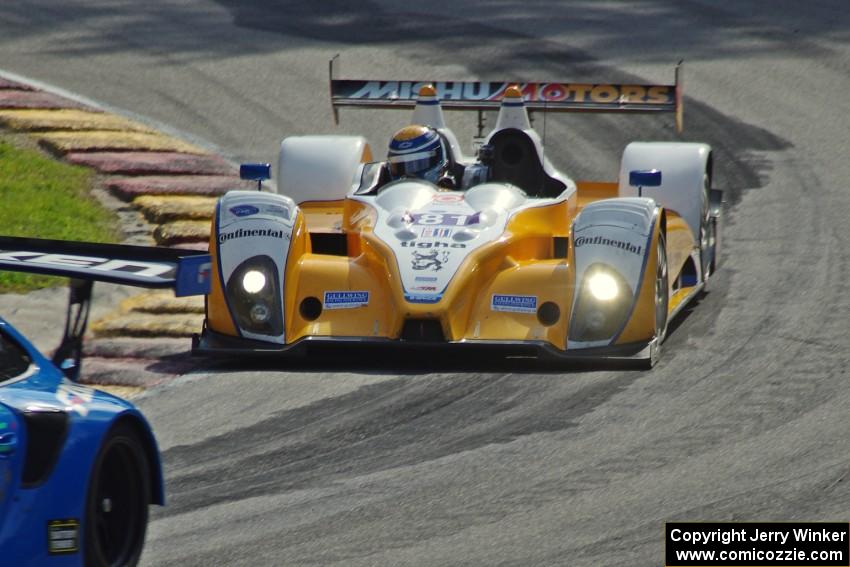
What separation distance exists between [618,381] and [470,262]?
1.24 m

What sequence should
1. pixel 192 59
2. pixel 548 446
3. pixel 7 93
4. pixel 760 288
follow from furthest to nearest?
1. pixel 192 59
2. pixel 7 93
3. pixel 760 288
4. pixel 548 446

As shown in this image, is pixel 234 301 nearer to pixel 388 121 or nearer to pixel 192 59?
pixel 388 121

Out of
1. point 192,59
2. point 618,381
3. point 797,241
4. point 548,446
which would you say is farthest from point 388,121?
point 548,446

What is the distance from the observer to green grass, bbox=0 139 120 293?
12414mm

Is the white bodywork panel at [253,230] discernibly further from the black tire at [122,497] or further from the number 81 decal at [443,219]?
the black tire at [122,497]

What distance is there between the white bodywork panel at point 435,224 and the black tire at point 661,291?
0.89 meters

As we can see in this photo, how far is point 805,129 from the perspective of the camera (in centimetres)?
1666

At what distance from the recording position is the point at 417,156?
11.4 metres

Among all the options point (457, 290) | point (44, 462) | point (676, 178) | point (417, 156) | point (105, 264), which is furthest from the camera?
point (676, 178)

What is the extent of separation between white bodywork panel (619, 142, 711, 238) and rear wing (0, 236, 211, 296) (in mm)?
6027

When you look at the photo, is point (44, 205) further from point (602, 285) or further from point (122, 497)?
point (122, 497)

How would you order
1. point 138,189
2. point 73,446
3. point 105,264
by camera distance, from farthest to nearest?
point 138,189, point 105,264, point 73,446

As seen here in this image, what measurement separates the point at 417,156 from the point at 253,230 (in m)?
1.79

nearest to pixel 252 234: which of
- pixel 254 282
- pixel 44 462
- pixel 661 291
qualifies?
pixel 254 282
